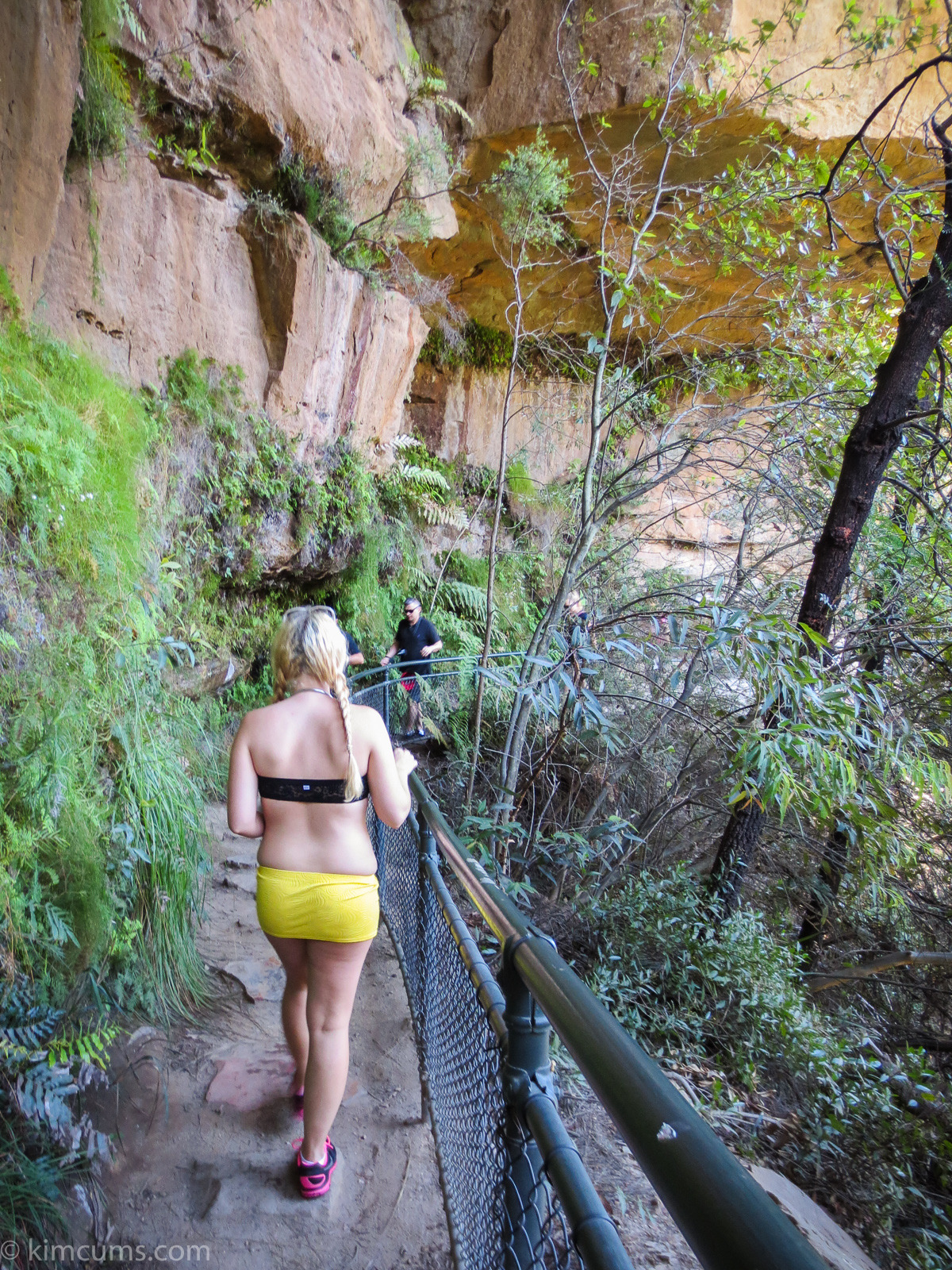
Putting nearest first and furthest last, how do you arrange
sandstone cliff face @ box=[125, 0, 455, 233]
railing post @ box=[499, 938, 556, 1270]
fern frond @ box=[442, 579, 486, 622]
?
railing post @ box=[499, 938, 556, 1270] < sandstone cliff face @ box=[125, 0, 455, 233] < fern frond @ box=[442, 579, 486, 622]

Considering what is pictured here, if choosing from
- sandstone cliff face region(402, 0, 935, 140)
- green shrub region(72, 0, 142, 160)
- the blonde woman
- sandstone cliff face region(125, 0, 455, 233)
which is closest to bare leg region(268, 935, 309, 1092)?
the blonde woman

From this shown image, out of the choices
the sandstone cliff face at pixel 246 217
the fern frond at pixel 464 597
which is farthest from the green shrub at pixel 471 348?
the fern frond at pixel 464 597

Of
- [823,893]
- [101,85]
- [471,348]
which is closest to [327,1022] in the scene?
[823,893]

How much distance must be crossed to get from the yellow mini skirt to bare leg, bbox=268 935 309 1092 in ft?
0.31

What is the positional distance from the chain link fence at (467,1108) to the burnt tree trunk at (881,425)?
8.13ft

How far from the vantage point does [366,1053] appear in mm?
2754

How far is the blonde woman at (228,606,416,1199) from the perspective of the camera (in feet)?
6.33

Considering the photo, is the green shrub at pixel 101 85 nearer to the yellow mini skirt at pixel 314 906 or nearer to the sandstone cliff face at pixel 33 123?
the sandstone cliff face at pixel 33 123

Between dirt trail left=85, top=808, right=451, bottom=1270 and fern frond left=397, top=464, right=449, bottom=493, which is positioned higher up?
fern frond left=397, top=464, right=449, bottom=493

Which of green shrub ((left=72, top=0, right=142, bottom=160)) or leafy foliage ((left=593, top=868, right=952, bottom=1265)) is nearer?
leafy foliage ((left=593, top=868, right=952, bottom=1265))

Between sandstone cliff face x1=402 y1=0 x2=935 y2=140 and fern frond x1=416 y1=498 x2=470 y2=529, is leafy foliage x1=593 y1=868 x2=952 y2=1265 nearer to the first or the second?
fern frond x1=416 y1=498 x2=470 y2=529

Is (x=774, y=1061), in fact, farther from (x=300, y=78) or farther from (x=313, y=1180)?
(x=300, y=78)

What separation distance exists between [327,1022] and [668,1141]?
161cm

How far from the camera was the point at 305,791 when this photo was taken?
1.93 metres
